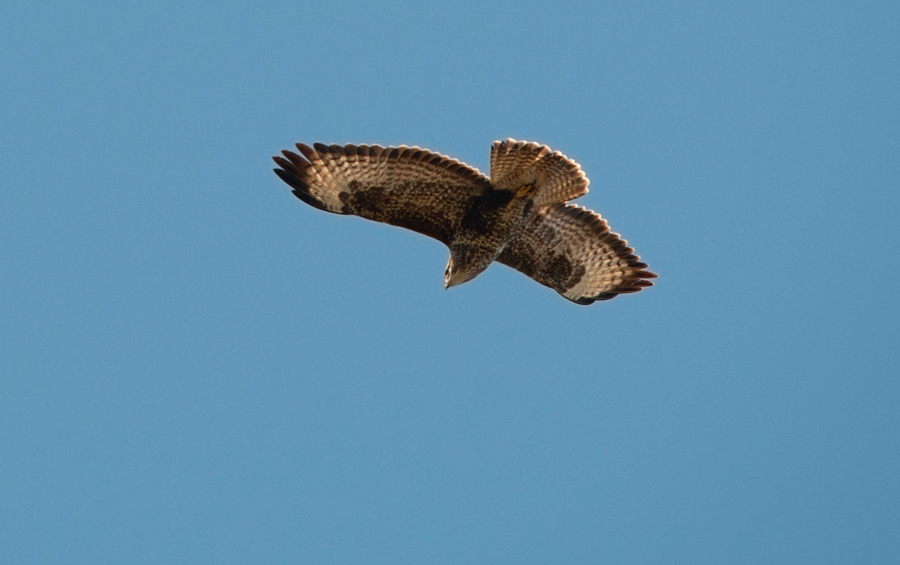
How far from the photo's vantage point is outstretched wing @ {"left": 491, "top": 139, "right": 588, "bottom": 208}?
11.2 m

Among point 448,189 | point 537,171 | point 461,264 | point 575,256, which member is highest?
point 575,256

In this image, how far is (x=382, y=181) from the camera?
11.5 m

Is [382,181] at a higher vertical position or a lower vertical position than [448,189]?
lower

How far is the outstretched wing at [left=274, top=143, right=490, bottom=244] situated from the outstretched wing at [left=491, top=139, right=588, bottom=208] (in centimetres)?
26

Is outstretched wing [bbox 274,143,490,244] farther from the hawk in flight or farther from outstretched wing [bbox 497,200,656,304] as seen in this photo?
outstretched wing [bbox 497,200,656,304]

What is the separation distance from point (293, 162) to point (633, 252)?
3902mm

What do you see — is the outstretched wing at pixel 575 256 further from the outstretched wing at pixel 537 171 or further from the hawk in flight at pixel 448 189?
the outstretched wing at pixel 537 171

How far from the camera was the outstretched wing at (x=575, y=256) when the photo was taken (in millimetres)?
12594

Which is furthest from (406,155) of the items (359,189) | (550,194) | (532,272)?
(532,272)

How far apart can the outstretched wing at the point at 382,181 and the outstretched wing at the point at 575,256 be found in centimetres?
117

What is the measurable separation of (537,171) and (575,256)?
1780mm

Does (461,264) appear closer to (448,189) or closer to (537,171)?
(448,189)

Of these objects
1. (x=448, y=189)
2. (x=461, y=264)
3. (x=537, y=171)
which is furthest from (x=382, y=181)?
(x=537, y=171)

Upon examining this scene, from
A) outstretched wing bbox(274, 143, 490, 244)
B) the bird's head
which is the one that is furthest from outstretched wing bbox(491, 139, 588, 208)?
the bird's head
